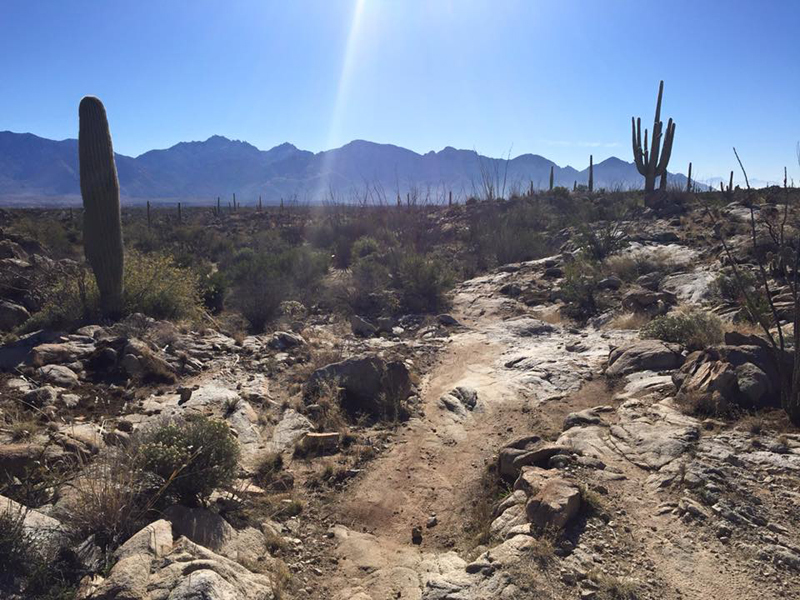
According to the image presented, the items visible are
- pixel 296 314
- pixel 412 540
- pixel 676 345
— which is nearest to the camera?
pixel 412 540

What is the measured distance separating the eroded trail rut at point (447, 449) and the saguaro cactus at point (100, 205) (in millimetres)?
5715

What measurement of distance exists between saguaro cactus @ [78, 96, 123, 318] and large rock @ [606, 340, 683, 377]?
814 cm

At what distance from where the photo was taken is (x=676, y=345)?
7.17 meters

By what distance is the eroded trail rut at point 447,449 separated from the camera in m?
4.03

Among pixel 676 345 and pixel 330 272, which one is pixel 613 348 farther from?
pixel 330 272

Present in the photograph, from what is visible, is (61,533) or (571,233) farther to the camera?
(571,233)

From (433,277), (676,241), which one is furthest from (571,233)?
(433,277)

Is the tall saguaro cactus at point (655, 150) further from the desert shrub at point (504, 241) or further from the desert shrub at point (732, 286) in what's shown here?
the desert shrub at point (732, 286)

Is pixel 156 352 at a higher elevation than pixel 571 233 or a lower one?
lower

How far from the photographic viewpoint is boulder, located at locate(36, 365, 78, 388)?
6420mm

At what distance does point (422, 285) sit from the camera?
503 inches

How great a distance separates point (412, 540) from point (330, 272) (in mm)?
12567

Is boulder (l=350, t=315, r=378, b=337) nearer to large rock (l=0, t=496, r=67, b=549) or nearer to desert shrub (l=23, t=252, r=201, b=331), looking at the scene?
desert shrub (l=23, t=252, r=201, b=331)

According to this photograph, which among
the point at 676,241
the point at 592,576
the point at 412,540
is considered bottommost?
the point at 412,540
